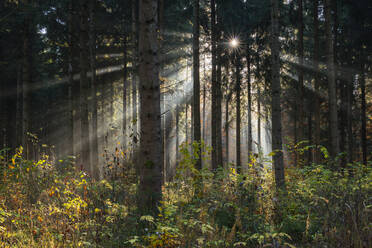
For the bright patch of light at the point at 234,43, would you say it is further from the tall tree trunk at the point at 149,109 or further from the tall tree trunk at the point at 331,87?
the tall tree trunk at the point at 149,109

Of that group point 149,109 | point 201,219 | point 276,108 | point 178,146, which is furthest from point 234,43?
point 201,219

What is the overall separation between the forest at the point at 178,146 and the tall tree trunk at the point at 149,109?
2 centimetres

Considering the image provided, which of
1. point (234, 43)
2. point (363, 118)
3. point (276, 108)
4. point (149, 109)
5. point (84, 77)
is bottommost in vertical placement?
point (363, 118)

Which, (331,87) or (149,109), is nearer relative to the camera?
(149,109)

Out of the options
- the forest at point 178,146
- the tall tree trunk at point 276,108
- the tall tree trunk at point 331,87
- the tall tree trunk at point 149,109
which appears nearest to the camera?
the forest at point 178,146

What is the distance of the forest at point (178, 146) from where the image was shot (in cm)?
357

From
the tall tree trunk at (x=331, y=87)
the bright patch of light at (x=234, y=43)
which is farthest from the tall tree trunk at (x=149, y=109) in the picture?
the bright patch of light at (x=234, y=43)

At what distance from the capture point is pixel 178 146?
10047 millimetres

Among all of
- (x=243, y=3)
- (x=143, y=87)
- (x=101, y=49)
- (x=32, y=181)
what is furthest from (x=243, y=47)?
(x=32, y=181)

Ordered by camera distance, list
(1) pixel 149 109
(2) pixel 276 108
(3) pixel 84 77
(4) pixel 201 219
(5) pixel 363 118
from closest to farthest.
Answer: (4) pixel 201 219 → (1) pixel 149 109 → (2) pixel 276 108 → (3) pixel 84 77 → (5) pixel 363 118

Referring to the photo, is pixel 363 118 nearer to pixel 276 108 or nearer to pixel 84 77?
pixel 276 108

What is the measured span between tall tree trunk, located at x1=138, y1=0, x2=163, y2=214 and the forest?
19 mm

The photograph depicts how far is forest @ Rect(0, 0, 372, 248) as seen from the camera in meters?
3.57

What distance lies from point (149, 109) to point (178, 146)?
5.55 metres
